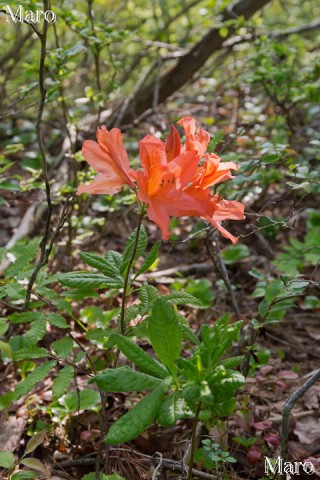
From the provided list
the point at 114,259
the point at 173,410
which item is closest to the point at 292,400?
the point at 173,410

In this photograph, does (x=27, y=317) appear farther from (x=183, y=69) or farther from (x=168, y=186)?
(x=183, y=69)

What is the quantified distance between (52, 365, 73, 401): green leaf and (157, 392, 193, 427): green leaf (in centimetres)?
50

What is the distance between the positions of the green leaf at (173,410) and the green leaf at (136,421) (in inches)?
0.8

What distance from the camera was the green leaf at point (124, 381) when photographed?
3.99 feet

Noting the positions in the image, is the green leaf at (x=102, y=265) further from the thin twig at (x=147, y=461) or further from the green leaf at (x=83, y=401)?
the green leaf at (x=83, y=401)

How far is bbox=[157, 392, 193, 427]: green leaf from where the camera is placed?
3.76 feet

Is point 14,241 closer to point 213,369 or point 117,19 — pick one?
point 213,369

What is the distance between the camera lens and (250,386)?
2336mm

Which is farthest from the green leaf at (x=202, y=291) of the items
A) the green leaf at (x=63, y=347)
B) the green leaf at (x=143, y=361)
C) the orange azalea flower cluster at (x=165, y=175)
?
the green leaf at (x=143, y=361)

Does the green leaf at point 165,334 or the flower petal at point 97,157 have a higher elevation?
the flower petal at point 97,157

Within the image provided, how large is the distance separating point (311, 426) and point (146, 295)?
1.13 metres

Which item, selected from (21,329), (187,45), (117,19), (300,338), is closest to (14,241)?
(21,329)

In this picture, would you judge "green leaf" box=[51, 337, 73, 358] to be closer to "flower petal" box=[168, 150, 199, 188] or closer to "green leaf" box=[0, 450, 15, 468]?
"green leaf" box=[0, 450, 15, 468]

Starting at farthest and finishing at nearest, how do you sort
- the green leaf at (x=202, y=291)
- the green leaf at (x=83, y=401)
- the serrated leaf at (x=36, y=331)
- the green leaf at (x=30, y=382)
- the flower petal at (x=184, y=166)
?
the green leaf at (x=202, y=291), the green leaf at (x=83, y=401), the serrated leaf at (x=36, y=331), the green leaf at (x=30, y=382), the flower petal at (x=184, y=166)
